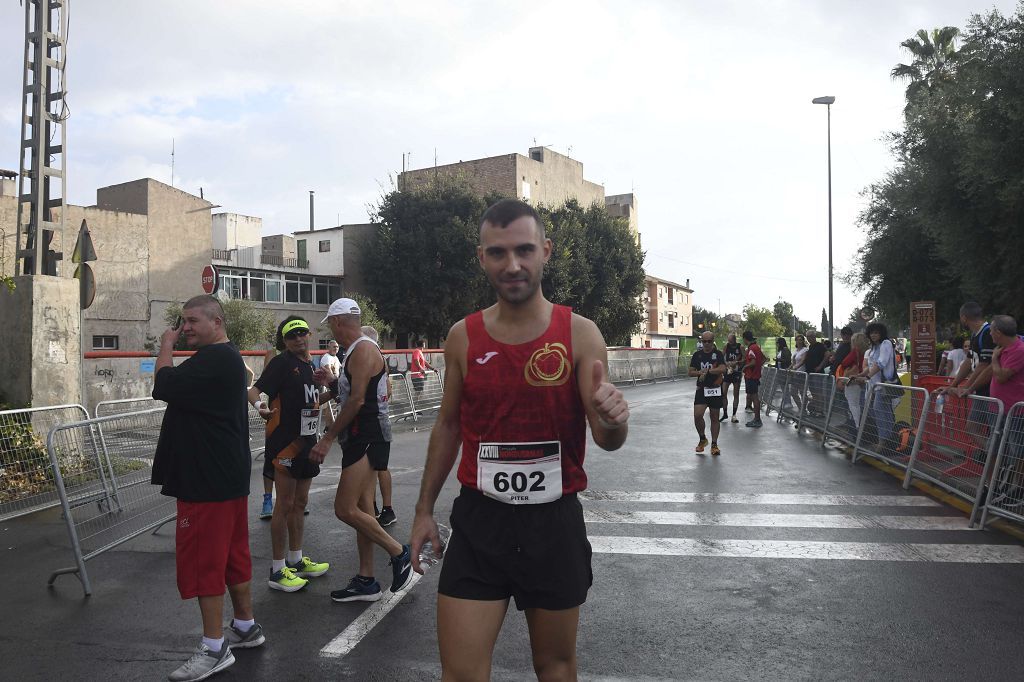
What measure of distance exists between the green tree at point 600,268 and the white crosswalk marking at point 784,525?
34438 mm

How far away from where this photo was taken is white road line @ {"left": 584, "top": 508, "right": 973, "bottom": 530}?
7285 mm

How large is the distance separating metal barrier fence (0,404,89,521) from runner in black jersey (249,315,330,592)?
2.29 m

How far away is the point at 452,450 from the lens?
295 cm

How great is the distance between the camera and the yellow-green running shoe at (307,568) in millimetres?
5723

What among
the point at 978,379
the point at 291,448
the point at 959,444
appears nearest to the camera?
the point at 291,448

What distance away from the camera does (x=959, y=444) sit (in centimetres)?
820

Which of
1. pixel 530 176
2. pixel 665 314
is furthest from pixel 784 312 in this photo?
pixel 530 176

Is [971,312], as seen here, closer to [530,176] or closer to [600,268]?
[600,268]

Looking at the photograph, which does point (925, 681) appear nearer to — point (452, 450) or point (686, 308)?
point (452, 450)

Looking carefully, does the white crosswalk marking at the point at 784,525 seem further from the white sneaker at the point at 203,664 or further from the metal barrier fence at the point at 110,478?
the metal barrier fence at the point at 110,478

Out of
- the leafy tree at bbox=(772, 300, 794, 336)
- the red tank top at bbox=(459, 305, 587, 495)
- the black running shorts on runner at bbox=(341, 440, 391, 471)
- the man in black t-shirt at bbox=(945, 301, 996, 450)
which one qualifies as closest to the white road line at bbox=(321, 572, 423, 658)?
the black running shorts on runner at bbox=(341, 440, 391, 471)

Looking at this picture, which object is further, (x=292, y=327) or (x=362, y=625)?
(x=292, y=327)

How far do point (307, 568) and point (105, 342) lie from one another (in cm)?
3297

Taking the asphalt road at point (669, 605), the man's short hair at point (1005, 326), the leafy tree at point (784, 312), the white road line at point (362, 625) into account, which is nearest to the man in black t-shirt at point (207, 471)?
the asphalt road at point (669, 605)
